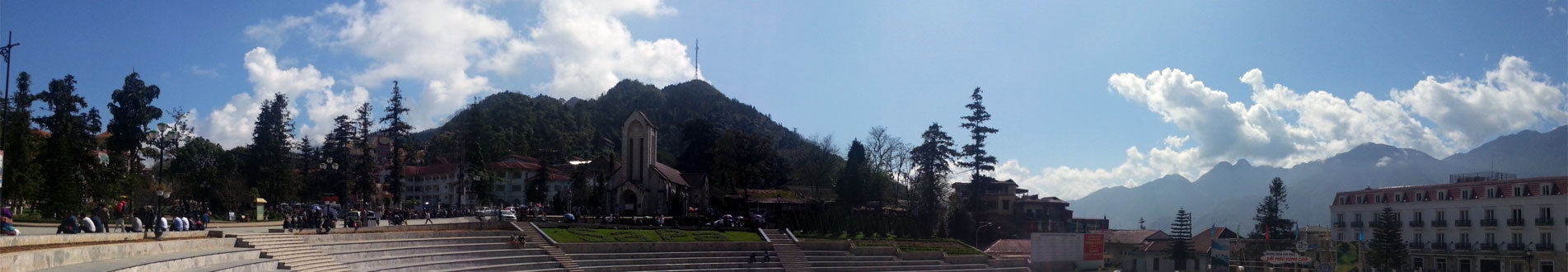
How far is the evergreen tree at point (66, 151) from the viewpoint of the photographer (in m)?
35.7

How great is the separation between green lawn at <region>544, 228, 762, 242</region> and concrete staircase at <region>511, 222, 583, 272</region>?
0.49 metres

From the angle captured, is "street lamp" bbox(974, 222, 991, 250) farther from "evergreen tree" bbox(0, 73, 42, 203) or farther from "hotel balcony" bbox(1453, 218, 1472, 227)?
"evergreen tree" bbox(0, 73, 42, 203)

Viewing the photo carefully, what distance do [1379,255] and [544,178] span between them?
43312 millimetres

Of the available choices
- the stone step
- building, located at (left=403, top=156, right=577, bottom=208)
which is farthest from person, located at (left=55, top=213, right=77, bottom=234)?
building, located at (left=403, top=156, right=577, bottom=208)

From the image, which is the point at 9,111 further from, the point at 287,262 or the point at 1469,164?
the point at 1469,164

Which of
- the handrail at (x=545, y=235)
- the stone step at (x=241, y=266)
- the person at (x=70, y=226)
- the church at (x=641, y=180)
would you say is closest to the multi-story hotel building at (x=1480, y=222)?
the church at (x=641, y=180)

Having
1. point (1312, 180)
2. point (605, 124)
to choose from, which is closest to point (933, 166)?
point (605, 124)

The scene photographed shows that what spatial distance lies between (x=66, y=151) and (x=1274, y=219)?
188 feet

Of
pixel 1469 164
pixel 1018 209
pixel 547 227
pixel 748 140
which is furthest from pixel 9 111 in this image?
pixel 1469 164

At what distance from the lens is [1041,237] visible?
160 ft

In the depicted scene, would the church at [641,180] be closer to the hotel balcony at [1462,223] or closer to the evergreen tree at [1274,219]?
the evergreen tree at [1274,219]

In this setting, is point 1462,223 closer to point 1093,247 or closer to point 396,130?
point 1093,247

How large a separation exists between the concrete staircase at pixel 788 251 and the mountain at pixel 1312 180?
33.4 metres

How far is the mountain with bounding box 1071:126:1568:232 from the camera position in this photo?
84.0m
